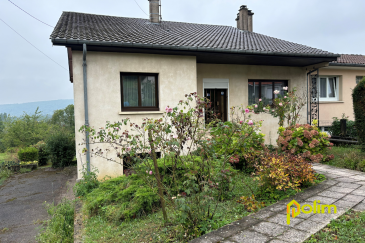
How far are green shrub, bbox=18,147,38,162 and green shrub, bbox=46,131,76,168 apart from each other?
5.35ft

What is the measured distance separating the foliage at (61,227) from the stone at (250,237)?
277 cm

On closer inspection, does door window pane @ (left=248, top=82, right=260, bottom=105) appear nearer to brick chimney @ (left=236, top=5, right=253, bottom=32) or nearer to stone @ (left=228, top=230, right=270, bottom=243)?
brick chimney @ (left=236, top=5, right=253, bottom=32)

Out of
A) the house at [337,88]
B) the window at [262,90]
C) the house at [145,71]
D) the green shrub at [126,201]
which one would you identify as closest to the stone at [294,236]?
the green shrub at [126,201]

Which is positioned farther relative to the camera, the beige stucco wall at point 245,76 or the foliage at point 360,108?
the beige stucco wall at point 245,76

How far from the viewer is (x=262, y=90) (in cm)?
1047

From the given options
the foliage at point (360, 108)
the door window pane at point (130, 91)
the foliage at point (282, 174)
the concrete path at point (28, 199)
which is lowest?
the concrete path at point (28, 199)

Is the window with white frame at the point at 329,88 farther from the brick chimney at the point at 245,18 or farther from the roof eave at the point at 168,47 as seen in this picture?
the brick chimney at the point at 245,18

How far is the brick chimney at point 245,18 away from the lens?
13.2 m

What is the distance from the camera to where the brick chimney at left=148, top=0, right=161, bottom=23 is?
1208 centimetres

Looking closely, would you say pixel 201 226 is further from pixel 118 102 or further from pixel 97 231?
pixel 118 102

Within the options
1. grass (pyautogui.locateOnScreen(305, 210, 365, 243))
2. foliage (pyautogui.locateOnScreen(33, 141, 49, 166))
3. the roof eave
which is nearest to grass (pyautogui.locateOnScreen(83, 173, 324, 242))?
grass (pyautogui.locateOnScreen(305, 210, 365, 243))

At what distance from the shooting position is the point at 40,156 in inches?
504

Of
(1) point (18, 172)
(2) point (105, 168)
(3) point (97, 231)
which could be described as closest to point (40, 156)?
(1) point (18, 172)

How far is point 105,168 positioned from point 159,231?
14.0 feet
